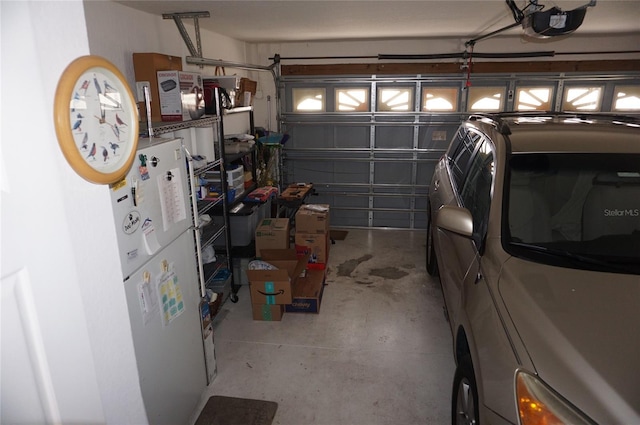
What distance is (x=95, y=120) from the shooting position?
4.07 feet

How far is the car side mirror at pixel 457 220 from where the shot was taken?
217cm

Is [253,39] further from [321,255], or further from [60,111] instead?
[60,111]

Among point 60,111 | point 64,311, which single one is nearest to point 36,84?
point 60,111

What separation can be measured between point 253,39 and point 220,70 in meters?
1.01

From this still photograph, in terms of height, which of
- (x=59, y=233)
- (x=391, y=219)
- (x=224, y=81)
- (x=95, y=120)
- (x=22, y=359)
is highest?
(x=224, y=81)

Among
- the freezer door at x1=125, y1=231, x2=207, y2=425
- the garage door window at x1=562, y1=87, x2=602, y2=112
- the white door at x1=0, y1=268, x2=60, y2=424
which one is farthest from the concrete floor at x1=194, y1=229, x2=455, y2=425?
the garage door window at x1=562, y1=87, x2=602, y2=112

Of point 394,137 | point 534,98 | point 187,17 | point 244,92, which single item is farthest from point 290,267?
point 534,98

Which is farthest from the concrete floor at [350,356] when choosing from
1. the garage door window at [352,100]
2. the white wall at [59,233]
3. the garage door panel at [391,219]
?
the garage door window at [352,100]

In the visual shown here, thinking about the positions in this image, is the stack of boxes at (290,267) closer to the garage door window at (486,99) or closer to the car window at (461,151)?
the car window at (461,151)

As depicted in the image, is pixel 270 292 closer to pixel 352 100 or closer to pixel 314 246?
pixel 314 246

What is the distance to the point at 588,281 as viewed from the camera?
175 centimetres

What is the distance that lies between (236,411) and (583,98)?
5911mm

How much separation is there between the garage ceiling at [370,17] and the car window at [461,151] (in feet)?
3.32

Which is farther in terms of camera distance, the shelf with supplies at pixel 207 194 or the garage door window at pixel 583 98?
the garage door window at pixel 583 98
